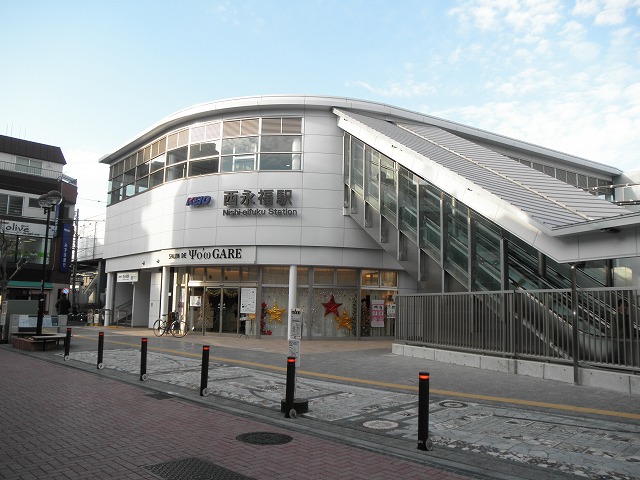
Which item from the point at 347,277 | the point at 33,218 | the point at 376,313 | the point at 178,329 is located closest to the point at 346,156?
the point at 347,277

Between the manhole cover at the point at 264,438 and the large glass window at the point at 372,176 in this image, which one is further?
the large glass window at the point at 372,176

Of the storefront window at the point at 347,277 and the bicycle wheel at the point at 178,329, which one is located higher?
the storefront window at the point at 347,277

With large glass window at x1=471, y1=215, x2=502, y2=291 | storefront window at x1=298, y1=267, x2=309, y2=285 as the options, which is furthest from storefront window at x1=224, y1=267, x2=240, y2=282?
large glass window at x1=471, y1=215, x2=502, y2=291

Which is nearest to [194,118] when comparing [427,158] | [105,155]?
[105,155]

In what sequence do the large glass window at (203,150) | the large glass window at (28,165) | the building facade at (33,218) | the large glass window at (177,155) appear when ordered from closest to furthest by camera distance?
1. the large glass window at (203,150)
2. the large glass window at (177,155)
3. the building facade at (33,218)
4. the large glass window at (28,165)

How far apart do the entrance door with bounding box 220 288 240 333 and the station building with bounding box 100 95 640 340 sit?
5cm

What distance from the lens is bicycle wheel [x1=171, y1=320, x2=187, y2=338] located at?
2454cm

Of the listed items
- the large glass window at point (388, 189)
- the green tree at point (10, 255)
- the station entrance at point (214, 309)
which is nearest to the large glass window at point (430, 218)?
the large glass window at point (388, 189)

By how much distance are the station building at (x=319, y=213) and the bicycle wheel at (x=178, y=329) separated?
0.53m

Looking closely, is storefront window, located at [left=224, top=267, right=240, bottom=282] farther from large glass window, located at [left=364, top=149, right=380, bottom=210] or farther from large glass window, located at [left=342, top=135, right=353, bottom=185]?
large glass window, located at [left=364, top=149, right=380, bottom=210]

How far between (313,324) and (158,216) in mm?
10838

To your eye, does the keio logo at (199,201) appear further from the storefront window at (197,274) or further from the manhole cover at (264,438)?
the manhole cover at (264,438)

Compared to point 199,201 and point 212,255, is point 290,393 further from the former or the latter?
point 199,201

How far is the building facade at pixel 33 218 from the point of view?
47.3m
